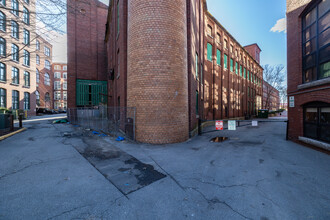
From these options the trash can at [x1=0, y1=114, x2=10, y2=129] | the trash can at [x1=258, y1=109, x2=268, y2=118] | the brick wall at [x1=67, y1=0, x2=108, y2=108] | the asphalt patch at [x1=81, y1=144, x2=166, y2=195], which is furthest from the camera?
the trash can at [x1=258, y1=109, x2=268, y2=118]

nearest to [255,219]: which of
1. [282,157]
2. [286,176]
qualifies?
[286,176]

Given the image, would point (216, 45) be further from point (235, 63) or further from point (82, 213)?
point (82, 213)

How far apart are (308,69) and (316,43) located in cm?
123

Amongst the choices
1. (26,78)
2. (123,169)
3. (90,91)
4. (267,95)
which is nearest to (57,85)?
(26,78)

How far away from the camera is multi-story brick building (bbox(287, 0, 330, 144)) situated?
6.16 m

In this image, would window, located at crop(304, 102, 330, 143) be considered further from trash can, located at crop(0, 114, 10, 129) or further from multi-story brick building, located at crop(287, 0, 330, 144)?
trash can, located at crop(0, 114, 10, 129)

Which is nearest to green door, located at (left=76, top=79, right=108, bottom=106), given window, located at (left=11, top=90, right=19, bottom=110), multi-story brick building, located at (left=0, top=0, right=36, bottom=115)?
multi-story brick building, located at (left=0, top=0, right=36, bottom=115)

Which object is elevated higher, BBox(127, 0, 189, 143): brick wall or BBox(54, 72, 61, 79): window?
BBox(54, 72, 61, 79): window

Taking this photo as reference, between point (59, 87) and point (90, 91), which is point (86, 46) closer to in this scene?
point (90, 91)

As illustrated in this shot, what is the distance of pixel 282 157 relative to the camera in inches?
217

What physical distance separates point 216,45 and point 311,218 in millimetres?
19632

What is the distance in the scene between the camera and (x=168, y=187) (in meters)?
3.25

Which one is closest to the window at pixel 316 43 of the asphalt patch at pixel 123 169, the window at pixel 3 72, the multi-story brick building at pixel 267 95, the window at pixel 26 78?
the asphalt patch at pixel 123 169

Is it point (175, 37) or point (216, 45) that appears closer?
point (175, 37)
